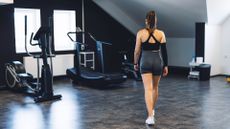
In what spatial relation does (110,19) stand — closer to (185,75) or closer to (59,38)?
(59,38)

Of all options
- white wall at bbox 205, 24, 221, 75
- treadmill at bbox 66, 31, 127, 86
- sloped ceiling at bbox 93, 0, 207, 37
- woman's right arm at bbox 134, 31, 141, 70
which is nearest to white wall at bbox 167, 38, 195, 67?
sloped ceiling at bbox 93, 0, 207, 37

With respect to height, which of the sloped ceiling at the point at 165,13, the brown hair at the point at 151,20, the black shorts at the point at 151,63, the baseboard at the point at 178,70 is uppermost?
the sloped ceiling at the point at 165,13

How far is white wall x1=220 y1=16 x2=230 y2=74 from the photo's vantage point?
9609 millimetres

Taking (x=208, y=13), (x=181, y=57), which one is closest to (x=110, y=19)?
(x=181, y=57)

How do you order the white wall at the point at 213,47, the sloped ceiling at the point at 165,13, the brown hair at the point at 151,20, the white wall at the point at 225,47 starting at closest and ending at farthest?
1. the brown hair at the point at 151,20
2. the sloped ceiling at the point at 165,13
3. the white wall at the point at 213,47
4. the white wall at the point at 225,47

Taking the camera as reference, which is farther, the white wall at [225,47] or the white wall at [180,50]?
the white wall at [180,50]

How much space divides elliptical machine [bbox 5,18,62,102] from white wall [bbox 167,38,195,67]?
530 centimetres

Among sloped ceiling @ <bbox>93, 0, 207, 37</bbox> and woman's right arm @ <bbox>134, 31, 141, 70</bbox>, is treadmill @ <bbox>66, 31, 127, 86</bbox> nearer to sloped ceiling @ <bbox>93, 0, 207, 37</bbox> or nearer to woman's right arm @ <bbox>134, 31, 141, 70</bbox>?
sloped ceiling @ <bbox>93, 0, 207, 37</bbox>

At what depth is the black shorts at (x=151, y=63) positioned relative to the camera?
4.41 metres

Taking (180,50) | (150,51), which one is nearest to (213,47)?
(180,50)

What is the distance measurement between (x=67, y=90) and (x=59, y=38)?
8.51 feet

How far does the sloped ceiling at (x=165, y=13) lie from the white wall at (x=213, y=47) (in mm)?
528

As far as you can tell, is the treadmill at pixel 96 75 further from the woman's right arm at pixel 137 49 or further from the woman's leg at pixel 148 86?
the woman's leg at pixel 148 86

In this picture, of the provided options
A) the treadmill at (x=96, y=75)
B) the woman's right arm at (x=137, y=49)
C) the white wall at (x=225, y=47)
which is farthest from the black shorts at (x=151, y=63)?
the white wall at (x=225, y=47)
